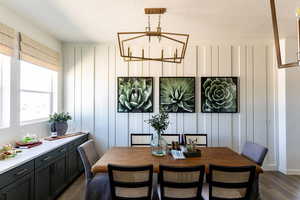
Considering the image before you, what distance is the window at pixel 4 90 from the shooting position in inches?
106

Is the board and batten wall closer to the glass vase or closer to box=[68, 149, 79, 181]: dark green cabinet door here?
box=[68, 149, 79, 181]: dark green cabinet door

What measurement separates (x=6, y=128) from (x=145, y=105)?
8.03 ft

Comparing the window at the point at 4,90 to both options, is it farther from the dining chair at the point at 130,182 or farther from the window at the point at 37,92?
the dining chair at the point at 130,182

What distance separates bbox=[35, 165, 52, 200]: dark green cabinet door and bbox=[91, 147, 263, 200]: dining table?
0.78m

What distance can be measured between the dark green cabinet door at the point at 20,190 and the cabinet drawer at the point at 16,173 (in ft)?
0.16

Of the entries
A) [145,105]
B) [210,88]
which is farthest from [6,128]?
[210,88]

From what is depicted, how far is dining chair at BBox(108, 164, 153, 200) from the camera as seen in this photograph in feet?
6.13

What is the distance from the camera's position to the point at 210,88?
4.11 m

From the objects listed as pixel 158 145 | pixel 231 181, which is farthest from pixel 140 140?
pixel 231 181

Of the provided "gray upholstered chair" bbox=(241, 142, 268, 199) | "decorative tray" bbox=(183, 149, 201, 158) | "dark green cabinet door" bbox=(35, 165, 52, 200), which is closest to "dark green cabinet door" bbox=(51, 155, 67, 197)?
"dark green cabinet door" bbox=(35, 165, 52, 200)

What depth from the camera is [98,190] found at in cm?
235

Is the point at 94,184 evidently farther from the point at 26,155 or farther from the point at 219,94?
the point at 219,94

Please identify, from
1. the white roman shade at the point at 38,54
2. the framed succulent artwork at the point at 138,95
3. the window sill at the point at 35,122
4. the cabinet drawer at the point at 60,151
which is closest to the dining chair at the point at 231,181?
the cabinet drawer at the point at 60,151

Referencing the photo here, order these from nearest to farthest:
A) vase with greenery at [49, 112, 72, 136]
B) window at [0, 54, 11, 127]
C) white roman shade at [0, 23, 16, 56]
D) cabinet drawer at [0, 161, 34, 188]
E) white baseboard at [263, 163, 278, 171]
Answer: cabinet drawer at [0, 161, 34, 188] → white roman shade at [0, 23, 16, 56] → window at [0, 54, 11, 127] → vase with greenery at [49, 112, 72, 136] → white baseboard at [263, 163, 278, 171]
